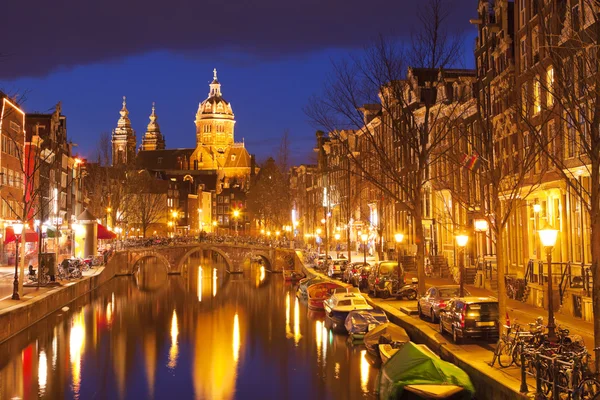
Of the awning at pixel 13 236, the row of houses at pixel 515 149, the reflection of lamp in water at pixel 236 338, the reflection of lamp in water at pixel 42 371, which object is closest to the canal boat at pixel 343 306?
the row of houses at pixel 515 149

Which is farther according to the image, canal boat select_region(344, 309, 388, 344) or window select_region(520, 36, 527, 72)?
window select_region(520, 36, 527, 72)

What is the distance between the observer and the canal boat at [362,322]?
3934 centimetres

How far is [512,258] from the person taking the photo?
46344 millimetres

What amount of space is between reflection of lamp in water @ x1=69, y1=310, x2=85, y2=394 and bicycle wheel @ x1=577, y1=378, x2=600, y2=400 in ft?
63.5

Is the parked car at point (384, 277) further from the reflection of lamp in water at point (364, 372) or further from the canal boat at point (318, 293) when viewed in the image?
the reflection of lamp in water at point (364, 372)

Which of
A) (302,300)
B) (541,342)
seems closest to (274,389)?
(541,342)

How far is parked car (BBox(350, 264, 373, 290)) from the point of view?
185ft

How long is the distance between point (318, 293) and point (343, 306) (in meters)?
11.9

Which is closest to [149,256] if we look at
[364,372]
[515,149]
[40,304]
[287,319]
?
[287,319]

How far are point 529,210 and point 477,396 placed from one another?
71.6 ft

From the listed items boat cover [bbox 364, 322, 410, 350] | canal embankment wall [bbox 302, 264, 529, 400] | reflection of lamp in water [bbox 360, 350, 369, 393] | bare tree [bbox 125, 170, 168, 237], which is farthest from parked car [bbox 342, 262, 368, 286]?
bare tree [bbox 125, 170, 168, 237]

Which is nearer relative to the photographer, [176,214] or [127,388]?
[127,388]

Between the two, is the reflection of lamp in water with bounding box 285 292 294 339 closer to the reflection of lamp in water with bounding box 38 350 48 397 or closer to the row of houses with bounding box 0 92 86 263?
the reflection of lamp in water with bounding box 38 350 48 397

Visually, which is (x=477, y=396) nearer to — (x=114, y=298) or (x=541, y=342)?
(x=541, y=342)
